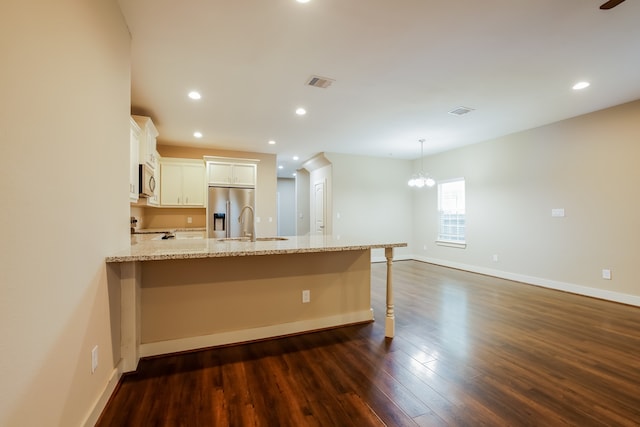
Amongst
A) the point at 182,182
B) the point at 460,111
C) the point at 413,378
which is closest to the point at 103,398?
the point at 413,378

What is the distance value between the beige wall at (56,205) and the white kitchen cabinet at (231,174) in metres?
3.69

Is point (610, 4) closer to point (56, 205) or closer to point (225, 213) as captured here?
point (56, 205)

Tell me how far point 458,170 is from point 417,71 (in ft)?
12.8

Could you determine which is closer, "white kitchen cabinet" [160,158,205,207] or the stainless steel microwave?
the stainless steel microwave

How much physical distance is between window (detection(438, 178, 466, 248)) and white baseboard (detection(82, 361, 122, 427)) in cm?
602

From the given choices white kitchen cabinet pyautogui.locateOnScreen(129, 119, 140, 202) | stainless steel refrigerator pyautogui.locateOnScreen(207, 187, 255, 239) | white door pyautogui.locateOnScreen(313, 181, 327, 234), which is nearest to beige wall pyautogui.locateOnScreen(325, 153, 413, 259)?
white door pyautogui.locateOnScreen(313, 181, 327, 234)

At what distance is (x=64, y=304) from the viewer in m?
1.33

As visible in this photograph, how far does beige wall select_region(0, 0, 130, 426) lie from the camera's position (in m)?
0.99

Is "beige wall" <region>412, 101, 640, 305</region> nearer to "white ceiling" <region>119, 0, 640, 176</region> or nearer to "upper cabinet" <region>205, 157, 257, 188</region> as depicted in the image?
"white ceiling" <region>119, 0, 640, 176</region>

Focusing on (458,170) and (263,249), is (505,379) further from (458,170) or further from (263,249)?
(458,170)

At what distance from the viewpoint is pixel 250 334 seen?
268 centimetres

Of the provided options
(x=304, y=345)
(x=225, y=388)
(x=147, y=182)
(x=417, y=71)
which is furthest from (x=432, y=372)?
(x=147, y=182)

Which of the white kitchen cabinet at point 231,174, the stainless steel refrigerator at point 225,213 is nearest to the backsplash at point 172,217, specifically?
the stainless steel refrigerator at point 225,213

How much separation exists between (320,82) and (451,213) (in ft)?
15.3
